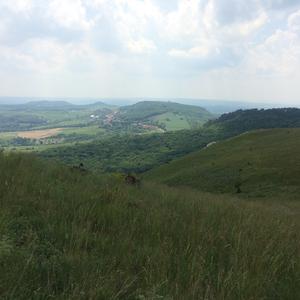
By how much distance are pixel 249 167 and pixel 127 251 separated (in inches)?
1731

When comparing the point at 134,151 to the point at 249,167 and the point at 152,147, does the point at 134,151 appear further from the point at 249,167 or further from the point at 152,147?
the point at 249,167

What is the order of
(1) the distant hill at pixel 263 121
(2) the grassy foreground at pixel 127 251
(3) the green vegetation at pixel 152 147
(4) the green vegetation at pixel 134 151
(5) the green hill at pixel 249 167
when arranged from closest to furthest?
(2) the grassy foreground at pixel 127 251
(5) the green hill at pixel 249 167
(4) the green vegetation at pixel 134 151
(3) the green vegetation at pixel 152 147
(1) the distant hill at pixel 263 121

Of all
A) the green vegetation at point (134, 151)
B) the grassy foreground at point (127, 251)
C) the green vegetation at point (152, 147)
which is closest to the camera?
the grassy foreground at point (127, 251)

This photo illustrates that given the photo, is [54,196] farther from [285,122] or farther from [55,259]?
[285,122]

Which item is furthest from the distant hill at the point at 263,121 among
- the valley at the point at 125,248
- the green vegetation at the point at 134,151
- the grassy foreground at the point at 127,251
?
the grassy foreground at the point at 127,251

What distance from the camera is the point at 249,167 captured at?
45.9 metres

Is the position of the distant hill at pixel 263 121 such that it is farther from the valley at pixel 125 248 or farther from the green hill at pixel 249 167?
the valley at pixel 125 248

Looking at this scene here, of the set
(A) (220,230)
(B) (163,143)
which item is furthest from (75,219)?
(B) (163,143)

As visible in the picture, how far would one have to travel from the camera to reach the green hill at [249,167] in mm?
37281

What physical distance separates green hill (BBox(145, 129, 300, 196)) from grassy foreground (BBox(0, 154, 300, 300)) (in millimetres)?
29089

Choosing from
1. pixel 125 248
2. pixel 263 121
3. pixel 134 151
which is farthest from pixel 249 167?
pixel 263 121

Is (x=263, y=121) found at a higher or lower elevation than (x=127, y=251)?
lower

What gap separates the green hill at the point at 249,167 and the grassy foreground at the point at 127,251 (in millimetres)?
29089

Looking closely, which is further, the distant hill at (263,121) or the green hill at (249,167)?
the distant hill at (263,121)
